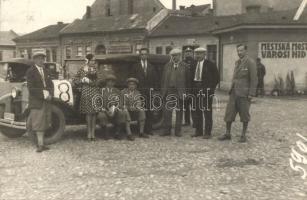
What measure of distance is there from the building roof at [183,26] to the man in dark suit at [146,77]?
78.8 ft

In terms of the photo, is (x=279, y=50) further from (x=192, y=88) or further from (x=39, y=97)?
(x=39, y=97)

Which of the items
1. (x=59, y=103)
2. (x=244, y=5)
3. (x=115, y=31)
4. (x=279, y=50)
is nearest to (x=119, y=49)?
(x=115, y=31)

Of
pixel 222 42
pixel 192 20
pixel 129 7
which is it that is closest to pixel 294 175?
pixel 222 42

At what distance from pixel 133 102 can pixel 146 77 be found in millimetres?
671

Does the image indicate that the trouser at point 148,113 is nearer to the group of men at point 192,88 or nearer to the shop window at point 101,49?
the group of men at point 192,88

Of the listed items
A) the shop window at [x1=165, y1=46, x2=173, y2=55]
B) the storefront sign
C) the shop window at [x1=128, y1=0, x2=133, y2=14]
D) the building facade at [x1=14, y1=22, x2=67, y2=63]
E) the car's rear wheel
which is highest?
the shop window at [x1=128, y1=0, x2=133, y2=14]

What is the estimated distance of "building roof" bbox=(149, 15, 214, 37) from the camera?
35875 mm

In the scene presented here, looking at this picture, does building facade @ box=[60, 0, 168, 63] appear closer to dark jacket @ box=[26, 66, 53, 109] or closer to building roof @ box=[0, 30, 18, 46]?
building roof @ box=[0, 30, 18, 46]

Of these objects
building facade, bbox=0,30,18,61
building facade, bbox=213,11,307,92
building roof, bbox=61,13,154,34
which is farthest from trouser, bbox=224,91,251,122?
building facade, bbox=0,30,18,61

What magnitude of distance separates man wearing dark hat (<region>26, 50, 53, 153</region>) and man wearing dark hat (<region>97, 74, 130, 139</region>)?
4.36 ft

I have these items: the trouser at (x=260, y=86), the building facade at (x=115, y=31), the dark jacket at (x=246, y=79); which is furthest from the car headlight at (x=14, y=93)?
the building facade at (x=115, y=31)

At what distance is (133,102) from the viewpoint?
1021 centimetres

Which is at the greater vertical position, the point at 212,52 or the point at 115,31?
the point at 115,31

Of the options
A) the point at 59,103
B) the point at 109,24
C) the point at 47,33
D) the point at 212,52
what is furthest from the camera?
the point at 47,33
